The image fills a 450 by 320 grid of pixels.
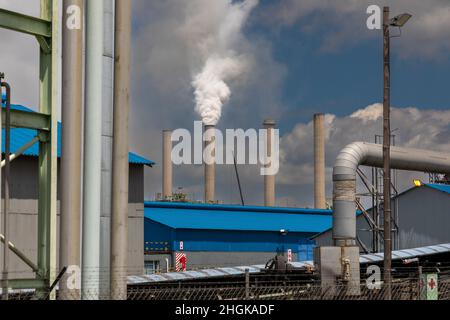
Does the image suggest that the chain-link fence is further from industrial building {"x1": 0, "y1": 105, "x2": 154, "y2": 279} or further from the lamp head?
the lamp head

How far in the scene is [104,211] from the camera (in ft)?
45.8

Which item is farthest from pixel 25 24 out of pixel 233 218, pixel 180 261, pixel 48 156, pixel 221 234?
pixel 233 218

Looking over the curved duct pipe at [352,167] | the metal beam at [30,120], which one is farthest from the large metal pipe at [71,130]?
the curved duct pipe at [352,167]

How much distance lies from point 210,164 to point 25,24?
63.2 meters

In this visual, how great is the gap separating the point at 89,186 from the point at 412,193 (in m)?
31.2

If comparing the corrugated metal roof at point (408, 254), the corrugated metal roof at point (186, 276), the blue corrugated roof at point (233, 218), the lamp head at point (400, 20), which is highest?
the lamp head at point (400, 20)

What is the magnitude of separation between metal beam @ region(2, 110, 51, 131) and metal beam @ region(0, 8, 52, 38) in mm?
1444

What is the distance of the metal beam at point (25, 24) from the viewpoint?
530 inches

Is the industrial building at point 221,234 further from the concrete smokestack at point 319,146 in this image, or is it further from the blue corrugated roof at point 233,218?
the concrete smokestack at point 319,146

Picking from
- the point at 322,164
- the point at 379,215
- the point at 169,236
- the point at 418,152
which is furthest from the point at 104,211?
the point at 322,164

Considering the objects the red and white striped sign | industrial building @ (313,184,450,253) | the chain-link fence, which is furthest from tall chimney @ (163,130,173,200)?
the chain-link fence

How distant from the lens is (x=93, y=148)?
13648 mm

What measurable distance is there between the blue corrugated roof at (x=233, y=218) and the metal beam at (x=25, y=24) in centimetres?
4095
